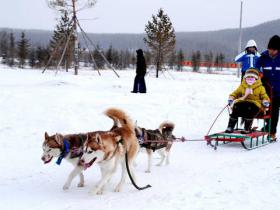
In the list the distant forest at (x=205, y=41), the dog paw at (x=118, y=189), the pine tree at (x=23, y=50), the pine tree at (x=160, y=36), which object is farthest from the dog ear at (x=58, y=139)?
the distant forest at (x=205, y=41)

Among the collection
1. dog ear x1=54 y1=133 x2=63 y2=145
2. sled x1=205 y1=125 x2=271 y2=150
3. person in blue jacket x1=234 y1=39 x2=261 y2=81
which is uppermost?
person in blue jacket x1=234 y1=39 x2=261 y2=81

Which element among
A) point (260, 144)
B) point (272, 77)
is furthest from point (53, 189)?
point (272, 77)

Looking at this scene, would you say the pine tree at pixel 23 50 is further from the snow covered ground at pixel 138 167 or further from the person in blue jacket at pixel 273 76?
the person in blue jacket at pixel 273 76

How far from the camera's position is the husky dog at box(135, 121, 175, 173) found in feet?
20.0

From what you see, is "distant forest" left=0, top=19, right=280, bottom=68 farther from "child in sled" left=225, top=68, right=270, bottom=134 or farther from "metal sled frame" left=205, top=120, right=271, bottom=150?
"metal sled frame" left=205, top=120, right=271, bottom=150

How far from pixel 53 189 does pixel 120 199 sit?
3.48 feet

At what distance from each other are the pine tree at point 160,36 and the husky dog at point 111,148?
29.4 meters

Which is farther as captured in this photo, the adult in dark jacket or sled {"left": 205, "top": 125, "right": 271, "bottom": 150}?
the adult in dark jacket

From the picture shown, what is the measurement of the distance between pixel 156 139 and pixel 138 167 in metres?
0.57

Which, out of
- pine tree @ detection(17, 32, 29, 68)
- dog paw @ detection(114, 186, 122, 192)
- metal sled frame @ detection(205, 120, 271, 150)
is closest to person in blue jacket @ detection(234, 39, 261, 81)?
metal sled frame @ detection(205, 120, 271, 150)

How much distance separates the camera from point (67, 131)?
895cm

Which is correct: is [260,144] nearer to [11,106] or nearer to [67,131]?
[67,131]

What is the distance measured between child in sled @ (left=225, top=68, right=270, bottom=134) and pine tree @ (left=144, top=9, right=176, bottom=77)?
86.9 ft

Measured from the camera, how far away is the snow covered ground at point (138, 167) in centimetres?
457
